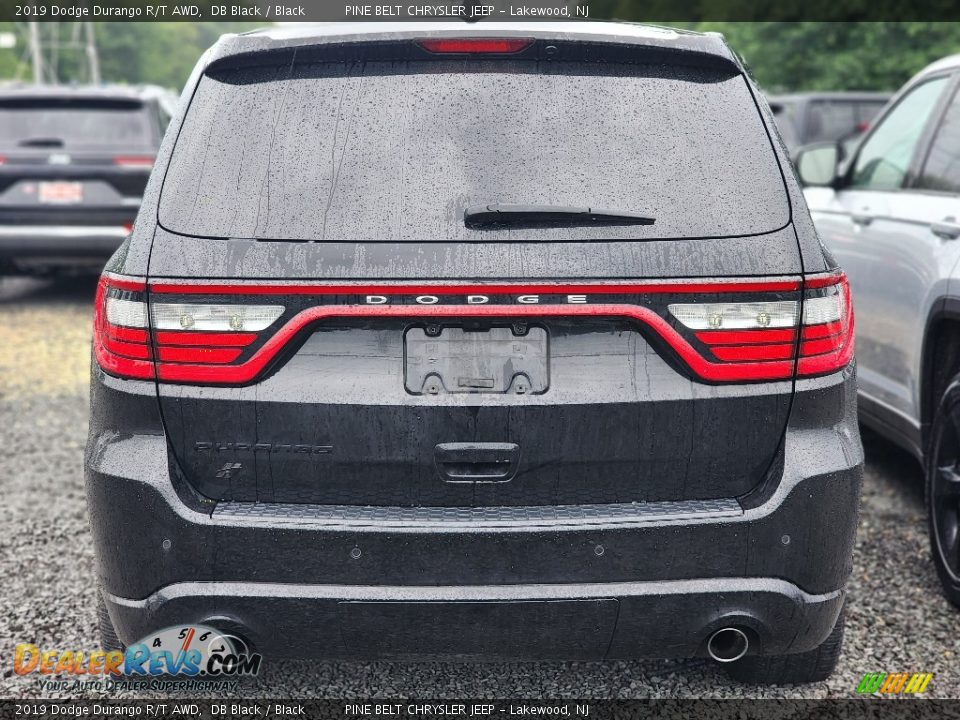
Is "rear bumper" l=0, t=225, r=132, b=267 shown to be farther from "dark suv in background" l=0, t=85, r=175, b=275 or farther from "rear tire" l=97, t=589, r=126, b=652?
"rear tire" l=97, t=589, r=126, b=652

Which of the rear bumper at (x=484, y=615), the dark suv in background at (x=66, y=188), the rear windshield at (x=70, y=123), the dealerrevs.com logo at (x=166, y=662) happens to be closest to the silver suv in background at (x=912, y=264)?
the rear bumper at (x=484, y=615)

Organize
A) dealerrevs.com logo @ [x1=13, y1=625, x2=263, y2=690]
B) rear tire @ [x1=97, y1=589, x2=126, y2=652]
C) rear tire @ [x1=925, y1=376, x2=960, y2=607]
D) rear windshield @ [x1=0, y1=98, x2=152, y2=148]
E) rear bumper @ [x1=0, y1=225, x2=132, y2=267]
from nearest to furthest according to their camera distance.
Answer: dealerrevs.com logo @ [x1=13, y1=625, x2=263, y2=690], rear tire @ [x1=97, y1=589, x2=126, y2=652], rear tire @ [x1=925, y1=376, x2=960, y2=607], rear bumper @ [x1=0, y1=225, x2=132, y2=267], rear windshield @ [x1=0, y1=98, x2=152, y2=148]

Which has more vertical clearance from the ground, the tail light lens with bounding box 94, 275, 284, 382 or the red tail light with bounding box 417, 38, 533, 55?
the red tail light with bounding box 417, 38, 533, 55

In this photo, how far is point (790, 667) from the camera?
305cm

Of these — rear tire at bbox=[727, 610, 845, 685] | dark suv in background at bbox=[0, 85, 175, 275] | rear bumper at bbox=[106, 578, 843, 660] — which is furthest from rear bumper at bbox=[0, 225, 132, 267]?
rear tire at bbox=[727, 610, 845, 685]

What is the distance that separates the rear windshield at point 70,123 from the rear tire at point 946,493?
295 inches

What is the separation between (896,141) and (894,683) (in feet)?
8.76

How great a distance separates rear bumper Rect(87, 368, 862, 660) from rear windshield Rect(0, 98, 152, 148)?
7.65m

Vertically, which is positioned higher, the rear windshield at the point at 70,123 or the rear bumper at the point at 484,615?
the rear bumper at the point at 484,615

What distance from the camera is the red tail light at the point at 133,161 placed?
30.7 feet

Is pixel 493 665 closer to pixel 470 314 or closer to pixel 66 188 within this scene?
pixel 470 314

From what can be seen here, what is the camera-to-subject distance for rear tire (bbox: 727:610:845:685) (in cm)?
300

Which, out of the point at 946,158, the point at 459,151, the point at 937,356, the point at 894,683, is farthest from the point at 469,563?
the point at 946,158

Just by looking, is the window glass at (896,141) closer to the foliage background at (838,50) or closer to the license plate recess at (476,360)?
the license plate recess at (476,360)
